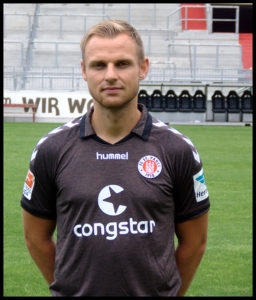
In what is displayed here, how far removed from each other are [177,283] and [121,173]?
1.72 ft

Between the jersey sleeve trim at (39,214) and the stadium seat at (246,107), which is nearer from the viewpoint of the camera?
the jersey sleeve trim at (39,214)

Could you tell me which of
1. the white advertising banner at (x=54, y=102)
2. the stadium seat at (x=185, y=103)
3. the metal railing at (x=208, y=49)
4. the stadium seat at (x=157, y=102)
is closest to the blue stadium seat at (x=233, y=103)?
the stadium seat at (x=185, y=103)

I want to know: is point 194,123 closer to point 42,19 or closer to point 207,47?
point 207,47

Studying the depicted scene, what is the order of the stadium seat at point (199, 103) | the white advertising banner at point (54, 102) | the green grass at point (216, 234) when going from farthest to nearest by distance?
1. the stadium seat at point (199, 103)
2. the white advertising banner at point (54, 102)
3. the green grass at point (216, 234)

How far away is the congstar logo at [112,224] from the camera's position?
102 inches

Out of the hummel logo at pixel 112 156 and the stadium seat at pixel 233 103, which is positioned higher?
the stadium seat at pixel 233 103

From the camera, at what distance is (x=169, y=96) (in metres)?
Answer: 26.4

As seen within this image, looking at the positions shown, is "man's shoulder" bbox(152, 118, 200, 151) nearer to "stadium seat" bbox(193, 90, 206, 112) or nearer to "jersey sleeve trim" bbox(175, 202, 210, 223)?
"jersey sleeve trim" bbox(175, 202, 210, 223)

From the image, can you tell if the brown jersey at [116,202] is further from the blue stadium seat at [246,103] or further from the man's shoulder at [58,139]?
the blue stadium seat at [246,103]

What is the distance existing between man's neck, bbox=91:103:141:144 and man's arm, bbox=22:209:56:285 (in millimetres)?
471

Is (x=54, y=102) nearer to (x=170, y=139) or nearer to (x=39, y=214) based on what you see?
(x=39, y=214)

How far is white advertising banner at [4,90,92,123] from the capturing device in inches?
1007

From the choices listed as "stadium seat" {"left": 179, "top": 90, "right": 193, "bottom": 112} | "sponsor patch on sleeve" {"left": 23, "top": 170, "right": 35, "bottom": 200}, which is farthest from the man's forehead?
"stadium seat" {"left": 179, "top": 90, "right": 193, "bottom": 112}

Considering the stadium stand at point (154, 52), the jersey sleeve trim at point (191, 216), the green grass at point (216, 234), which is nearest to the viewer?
the jersey sleeve trim at point (191, 216)
